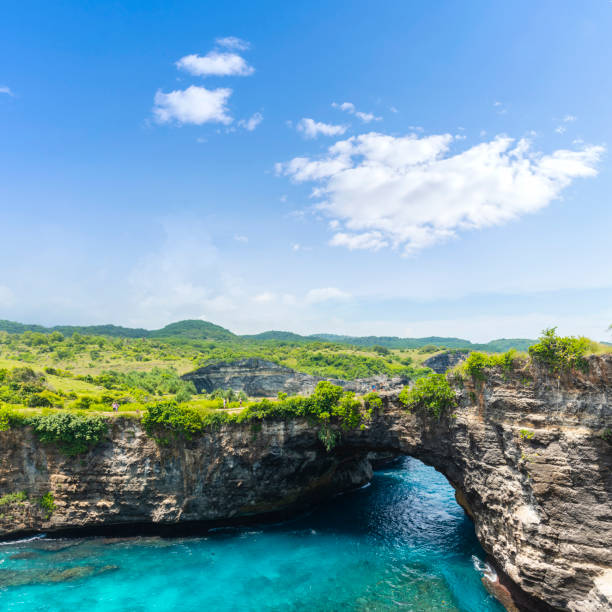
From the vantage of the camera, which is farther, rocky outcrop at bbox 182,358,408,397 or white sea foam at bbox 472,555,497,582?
rocky outcrop at bbox 182,358,408,397

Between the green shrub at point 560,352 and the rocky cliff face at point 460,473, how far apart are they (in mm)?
641

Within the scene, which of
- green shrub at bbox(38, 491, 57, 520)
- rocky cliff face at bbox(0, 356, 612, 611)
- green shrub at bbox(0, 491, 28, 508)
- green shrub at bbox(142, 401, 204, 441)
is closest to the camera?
rocky cliff face at bbox(0, 356, 612, 611)

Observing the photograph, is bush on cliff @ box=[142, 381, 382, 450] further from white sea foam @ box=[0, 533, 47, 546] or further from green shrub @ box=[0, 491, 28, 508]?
white sea foam @ box=[0, 533, 47, 546]

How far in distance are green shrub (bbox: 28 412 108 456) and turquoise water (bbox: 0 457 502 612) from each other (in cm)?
831

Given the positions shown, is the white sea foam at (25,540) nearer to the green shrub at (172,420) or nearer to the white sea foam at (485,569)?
the green shrub at (172,420)

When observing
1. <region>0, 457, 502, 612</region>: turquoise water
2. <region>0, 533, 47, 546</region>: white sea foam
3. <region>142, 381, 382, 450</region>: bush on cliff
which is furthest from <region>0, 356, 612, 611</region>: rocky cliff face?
<region>0, 457, 502, 612</region>: turquoise water

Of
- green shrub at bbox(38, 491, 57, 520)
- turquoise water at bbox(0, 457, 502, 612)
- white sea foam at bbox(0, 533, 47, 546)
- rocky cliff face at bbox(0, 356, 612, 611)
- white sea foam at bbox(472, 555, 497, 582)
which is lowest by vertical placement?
white sea foam at bbox(0, 533, 47, 546)

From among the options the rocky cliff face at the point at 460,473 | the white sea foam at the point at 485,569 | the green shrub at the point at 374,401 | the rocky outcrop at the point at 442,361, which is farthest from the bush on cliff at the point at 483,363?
the rocky outcrop at the point at 442,361

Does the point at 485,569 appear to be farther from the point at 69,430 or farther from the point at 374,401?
the point at 69,430

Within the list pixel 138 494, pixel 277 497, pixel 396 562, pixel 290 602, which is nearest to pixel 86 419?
pixel 138 494

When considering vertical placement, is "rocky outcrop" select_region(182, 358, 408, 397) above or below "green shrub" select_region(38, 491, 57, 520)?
above

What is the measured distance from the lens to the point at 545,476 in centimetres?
2147

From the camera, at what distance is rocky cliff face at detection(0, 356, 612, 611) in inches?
805

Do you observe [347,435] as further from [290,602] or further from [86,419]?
[86,419]
